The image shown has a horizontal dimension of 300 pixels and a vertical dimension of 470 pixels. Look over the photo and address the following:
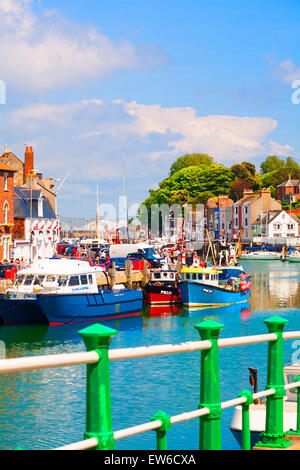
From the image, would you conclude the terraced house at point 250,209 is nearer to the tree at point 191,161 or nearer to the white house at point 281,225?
the white house at point 281,225

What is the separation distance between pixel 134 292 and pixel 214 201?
11041 centimetres

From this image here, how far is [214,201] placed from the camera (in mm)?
155000

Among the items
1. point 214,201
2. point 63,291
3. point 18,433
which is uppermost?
point 214,201

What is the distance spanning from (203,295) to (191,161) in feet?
429

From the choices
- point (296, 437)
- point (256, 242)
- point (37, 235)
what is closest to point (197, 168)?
point (256, 242)

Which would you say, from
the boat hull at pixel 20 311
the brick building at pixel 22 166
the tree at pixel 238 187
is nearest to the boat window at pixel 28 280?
the boat hull at pixel 20 311

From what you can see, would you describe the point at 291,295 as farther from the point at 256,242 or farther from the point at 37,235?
the point at 256,242

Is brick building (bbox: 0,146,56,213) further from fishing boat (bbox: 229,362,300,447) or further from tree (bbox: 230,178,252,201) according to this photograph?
tree (bbox: 230,178,252,201)

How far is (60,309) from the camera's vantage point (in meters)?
40.5

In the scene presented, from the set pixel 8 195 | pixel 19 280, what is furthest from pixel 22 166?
pixel 19 280

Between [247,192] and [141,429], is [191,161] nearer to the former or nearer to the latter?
[247,192]

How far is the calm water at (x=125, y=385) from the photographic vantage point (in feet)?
64.7

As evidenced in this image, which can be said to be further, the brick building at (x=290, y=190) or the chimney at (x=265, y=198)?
the brick building at (x=290, y=190)

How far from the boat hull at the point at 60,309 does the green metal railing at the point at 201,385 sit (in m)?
33.5
